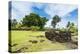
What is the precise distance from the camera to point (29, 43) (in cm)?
204

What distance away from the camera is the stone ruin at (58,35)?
2139mm

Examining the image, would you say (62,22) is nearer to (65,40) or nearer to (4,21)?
(65,40)

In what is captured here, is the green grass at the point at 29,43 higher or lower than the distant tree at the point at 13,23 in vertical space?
lower

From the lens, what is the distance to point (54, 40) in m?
2.16

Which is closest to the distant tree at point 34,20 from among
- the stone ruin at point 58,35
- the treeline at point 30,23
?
the treeline at point 30,23

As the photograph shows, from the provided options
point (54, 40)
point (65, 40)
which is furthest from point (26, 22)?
point (65, 40)

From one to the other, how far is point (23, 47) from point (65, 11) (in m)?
0.71

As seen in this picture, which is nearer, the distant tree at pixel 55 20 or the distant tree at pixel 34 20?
the distant tree at pixel 34 20

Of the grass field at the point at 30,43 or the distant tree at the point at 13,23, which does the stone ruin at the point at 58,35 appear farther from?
the distant tree at the point at 13,23

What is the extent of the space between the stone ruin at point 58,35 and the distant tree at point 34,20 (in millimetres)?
144

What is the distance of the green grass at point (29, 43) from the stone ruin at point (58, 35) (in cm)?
5

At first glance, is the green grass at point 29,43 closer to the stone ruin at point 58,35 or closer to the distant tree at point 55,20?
the stone ruin at point 58,35

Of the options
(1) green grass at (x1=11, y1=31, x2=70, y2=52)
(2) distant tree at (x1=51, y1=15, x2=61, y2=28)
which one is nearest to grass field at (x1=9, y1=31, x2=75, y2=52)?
(1) green grass at (x1=11, y1=31, x2=70, y2=52)

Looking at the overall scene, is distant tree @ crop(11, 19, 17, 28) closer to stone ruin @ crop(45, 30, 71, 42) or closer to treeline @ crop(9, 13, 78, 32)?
treeline @ crop(9, 13, 78, 32)
